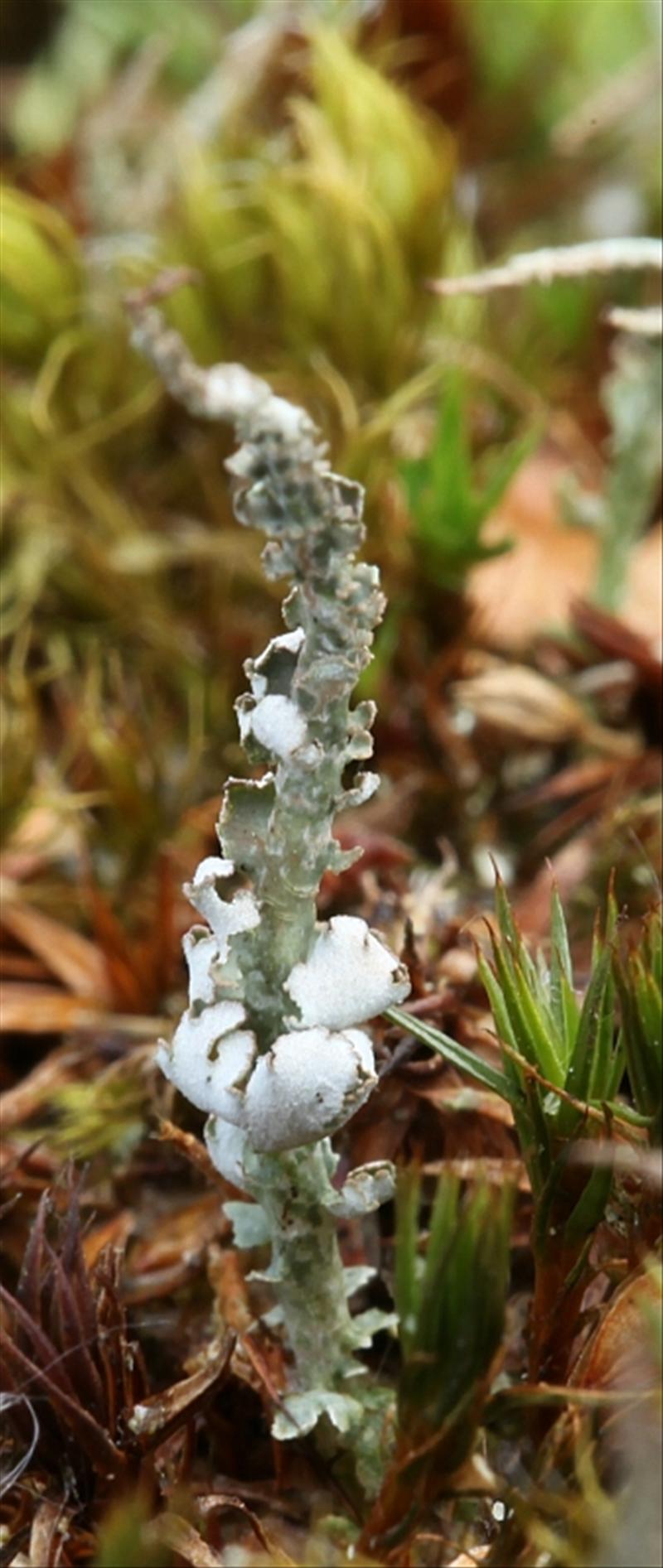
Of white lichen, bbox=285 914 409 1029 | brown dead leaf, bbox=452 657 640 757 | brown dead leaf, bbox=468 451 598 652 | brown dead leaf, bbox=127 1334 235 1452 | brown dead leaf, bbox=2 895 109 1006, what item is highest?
brown dead leaf, bbox=468 451 598 652

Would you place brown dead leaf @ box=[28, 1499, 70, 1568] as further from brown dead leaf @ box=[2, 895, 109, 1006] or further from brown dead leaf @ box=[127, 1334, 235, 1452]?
brown dead leaf @ box=[2, 895, 109, 1006]

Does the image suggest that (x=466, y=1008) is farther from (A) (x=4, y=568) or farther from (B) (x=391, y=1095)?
(A) (x=4, y=568)

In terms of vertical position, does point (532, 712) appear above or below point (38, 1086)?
above

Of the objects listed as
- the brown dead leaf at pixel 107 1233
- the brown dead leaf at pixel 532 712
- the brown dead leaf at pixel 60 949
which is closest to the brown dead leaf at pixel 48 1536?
the brown dead leaf at pixel 107 1233

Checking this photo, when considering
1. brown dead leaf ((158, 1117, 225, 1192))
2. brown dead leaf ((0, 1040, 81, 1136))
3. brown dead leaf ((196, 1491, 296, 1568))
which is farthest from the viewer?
brown dead leaf ((0, 1040, 81, 1136))

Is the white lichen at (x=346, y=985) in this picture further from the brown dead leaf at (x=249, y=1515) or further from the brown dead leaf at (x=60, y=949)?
the brown dead leaf at (x=60, y=949)

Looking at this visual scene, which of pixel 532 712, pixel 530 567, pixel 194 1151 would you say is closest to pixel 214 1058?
pixel 194 1151

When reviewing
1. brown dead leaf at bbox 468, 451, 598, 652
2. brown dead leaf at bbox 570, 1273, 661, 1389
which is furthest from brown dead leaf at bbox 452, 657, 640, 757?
brown dead leaf at bbox 570, 1273, 661, 1389

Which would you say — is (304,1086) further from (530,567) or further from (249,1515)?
(530,567)
